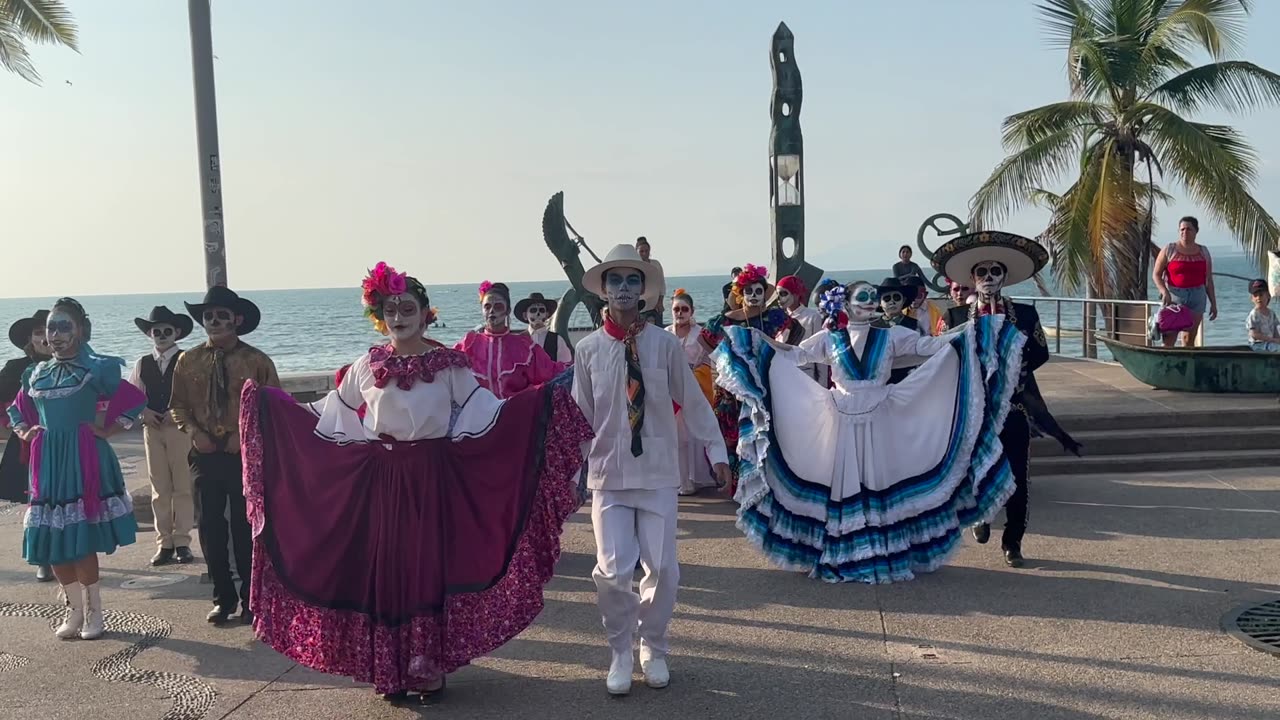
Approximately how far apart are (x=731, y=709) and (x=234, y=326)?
12.2ft

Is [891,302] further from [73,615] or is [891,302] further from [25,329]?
[25,329]

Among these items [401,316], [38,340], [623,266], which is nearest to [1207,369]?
[623,266]

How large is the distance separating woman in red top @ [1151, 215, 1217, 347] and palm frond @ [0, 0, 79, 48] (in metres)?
15.7

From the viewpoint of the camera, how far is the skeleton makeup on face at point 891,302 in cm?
739

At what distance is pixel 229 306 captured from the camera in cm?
648

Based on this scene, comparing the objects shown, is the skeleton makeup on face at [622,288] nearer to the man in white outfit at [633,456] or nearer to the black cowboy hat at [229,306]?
the man in white outfit at [633,456]

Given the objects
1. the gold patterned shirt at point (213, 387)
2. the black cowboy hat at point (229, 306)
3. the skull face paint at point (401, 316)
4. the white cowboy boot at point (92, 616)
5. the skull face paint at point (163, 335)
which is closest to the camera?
the skull face paint at point (401, 316)

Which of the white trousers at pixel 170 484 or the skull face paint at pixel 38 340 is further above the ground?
the skull face paint at pixel 38 340

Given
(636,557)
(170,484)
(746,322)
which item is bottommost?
(170,484)

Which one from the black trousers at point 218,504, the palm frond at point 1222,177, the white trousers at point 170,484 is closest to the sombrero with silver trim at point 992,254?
the black trousers at point 218,504

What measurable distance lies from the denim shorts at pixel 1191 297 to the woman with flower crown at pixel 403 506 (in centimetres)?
978

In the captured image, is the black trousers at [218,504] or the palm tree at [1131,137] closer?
the black trousers at [218,504]

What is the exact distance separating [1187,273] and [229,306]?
10.4 m

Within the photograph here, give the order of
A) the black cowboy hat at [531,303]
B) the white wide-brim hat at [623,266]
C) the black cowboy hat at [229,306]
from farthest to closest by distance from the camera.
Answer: the black cowboy hat at [531,303], the black cowboy hat at [229,306], the white wide-brim hat at [623,266]
